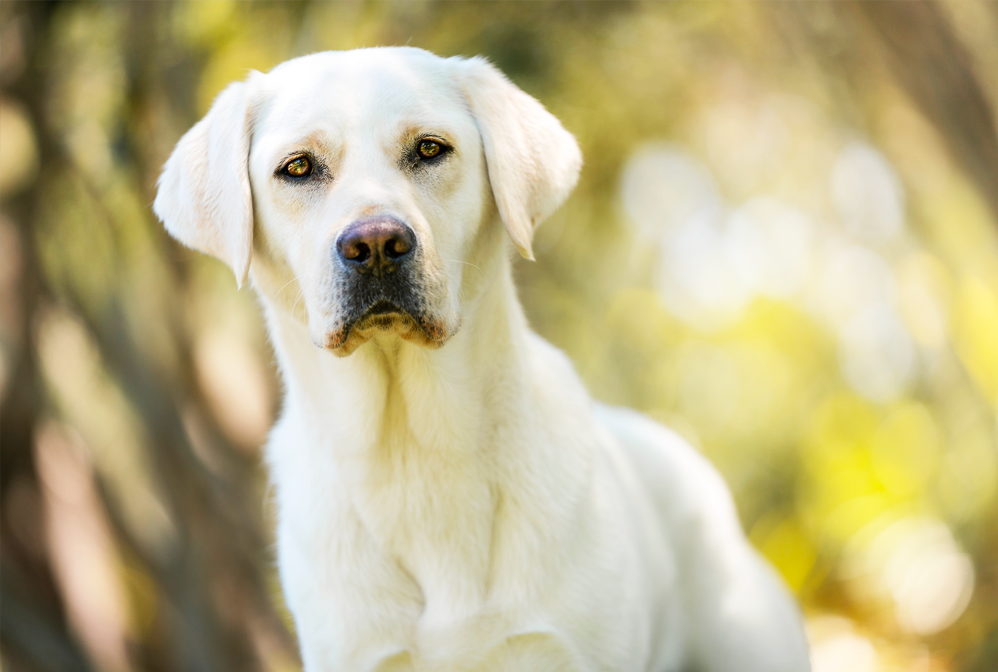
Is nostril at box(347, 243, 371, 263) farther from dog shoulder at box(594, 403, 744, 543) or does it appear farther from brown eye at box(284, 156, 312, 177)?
dog shoulder at box(594, 403, 744, 543)

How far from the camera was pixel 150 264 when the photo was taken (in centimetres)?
580

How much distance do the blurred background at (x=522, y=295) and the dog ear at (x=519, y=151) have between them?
107 inches

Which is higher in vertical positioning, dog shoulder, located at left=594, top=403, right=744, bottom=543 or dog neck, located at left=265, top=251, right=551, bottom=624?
dog neck, located at left=265, top=251, right=551, bottom=624

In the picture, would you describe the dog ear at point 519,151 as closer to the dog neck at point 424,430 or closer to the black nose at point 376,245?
the dog neck at point 424,430

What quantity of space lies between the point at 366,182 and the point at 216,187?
21.3 inches

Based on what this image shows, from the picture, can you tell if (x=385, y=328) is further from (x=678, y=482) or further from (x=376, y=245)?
(x=678, y=482)

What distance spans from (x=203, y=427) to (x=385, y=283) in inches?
147

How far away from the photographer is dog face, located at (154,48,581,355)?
2.17m

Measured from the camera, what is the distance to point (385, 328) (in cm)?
226

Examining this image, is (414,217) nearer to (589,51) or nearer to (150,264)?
(150,264)

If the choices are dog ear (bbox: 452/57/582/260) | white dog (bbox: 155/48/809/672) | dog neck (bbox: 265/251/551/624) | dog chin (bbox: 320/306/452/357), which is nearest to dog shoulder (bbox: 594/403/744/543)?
white dog (bbox: 155/48/809/672)

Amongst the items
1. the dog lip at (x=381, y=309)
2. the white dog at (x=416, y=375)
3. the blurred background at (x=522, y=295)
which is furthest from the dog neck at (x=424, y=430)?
the blurred background at (x=522, y=295)

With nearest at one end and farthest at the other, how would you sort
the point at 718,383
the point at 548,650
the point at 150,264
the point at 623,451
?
the point at 548,650, the point at 623,451, the point at 150,264, the point at 718,383

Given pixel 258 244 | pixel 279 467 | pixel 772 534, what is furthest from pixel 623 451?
pixel 772 534
